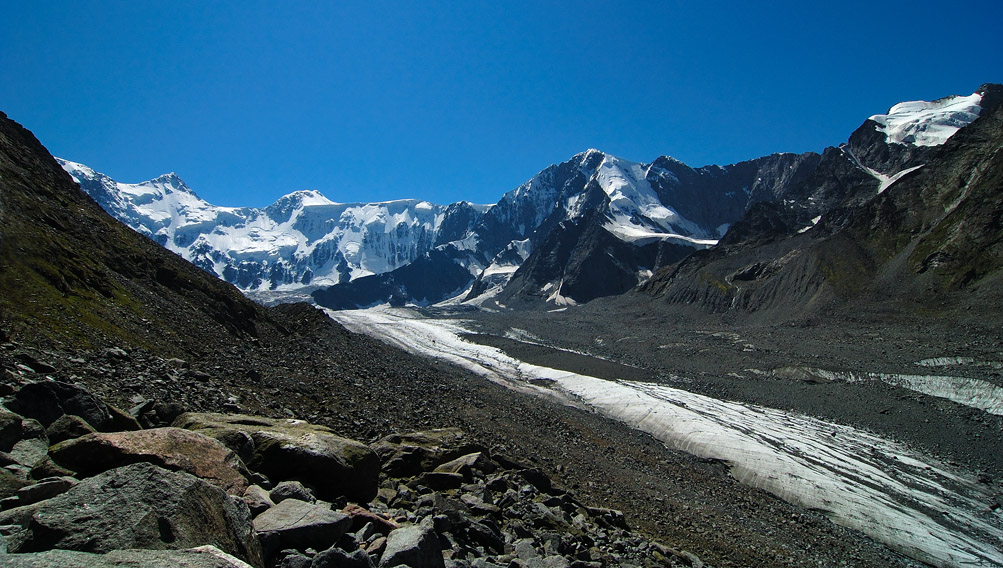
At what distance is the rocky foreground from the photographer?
20.5ft

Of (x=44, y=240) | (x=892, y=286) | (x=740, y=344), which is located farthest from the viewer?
(x=892, y=286)

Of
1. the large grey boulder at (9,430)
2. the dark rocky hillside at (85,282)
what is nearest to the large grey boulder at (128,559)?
the large grey boulder at (9,430)

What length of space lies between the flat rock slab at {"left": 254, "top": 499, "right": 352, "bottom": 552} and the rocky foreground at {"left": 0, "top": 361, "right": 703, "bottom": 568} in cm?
2

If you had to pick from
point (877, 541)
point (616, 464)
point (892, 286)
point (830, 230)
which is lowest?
point (877, 541)

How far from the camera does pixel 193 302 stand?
125 feet

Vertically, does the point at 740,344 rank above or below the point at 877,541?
above

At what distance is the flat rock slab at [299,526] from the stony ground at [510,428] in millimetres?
7167

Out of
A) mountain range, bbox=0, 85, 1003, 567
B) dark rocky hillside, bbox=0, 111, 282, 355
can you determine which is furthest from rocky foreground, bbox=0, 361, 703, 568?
dark rocky hillside, bbox=0, 111, 282, 355

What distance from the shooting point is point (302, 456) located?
39.9 feet

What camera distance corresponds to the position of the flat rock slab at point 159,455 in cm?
820

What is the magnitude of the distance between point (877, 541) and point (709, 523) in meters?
11.4

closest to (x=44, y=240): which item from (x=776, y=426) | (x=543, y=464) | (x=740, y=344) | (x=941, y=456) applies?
(x=543, y=464)

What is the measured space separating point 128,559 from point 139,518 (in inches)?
35.8

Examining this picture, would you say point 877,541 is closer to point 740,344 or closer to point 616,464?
point 616,464
